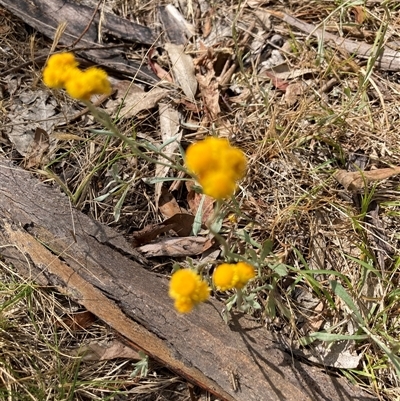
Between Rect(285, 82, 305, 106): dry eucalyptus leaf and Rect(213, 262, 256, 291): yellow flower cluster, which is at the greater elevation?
Rect(213, 262, 256, 291): yellow flower cluster

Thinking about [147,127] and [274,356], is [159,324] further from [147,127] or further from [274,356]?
[147,127]

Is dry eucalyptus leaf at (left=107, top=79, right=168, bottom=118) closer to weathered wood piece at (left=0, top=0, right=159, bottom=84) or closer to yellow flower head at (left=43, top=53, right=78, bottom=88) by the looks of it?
weathered wood piece at (left=0, top=0, right=159, bottom=84)

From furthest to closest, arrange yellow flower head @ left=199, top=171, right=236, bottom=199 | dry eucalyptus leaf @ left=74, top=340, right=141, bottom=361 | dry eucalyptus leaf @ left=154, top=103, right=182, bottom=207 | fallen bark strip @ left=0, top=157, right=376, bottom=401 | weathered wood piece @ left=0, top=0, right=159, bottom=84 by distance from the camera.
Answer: weathered wood piece @ left=0, top=0, right=159, bottom=84 → dry eucalyptus leaf @ left=154, top=103, right=182, bottom=207 → dry eucalyptus leaf @ left=74, top=340, right=141, bottom=361 → fallen bark strip @ left=0, top=157, right=376, bottom=401 → yellow flower head @ left=199, top=171, right=236, bottom=199

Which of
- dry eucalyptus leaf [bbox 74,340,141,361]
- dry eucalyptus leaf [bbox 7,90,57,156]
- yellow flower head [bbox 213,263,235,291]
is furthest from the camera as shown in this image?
dry eucalyptus leaf [bbox 7,90,57,156]

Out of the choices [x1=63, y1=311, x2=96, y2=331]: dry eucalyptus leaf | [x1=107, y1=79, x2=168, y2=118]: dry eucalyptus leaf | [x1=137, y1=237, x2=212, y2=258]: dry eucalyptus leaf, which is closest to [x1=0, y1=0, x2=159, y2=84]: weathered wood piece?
[x1=107, y1=79, x2=168, y2=118]: dry eucalyptus leaf

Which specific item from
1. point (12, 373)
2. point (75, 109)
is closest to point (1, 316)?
point (12, 373)

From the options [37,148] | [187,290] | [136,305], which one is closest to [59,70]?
[187,290]

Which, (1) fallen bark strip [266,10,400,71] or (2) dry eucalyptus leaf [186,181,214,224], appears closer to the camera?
(2) dry eucalyptus leaf [186,181,214,224]
